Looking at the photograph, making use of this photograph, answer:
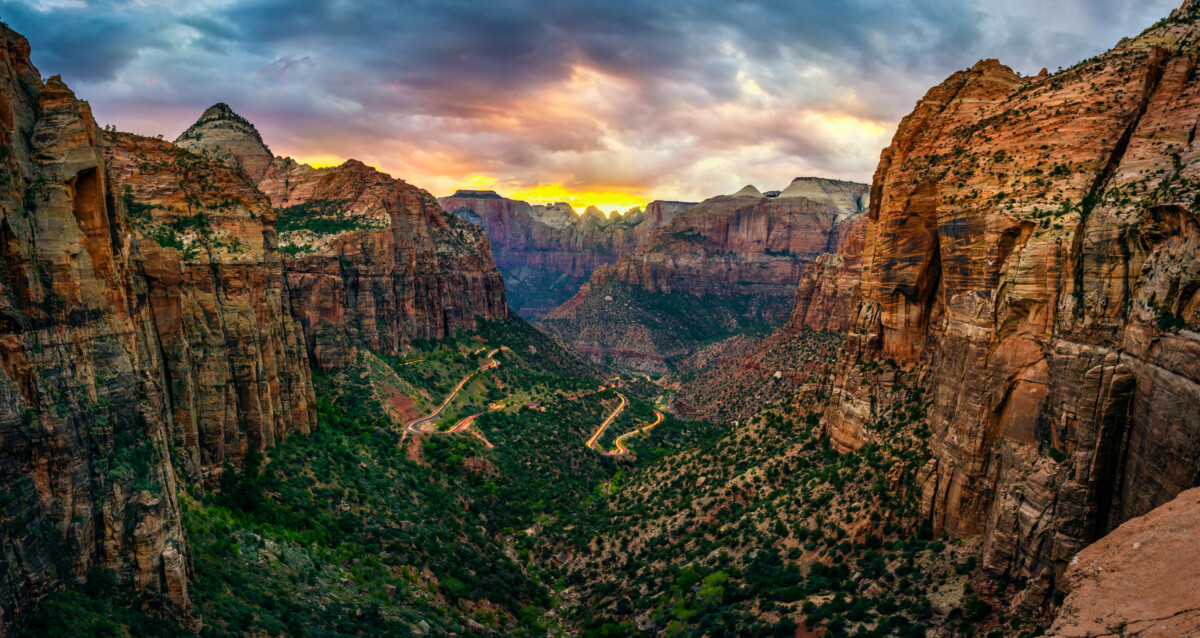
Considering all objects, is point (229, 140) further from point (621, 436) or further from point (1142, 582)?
point (1142, 582)

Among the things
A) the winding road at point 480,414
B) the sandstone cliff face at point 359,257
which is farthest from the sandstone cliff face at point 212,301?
the winding road at point 480,414

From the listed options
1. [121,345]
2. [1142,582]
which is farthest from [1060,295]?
[121,345]

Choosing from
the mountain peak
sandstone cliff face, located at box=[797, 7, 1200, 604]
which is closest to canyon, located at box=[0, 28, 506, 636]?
sandstone cliff face, located at box=[797, 7, 1200, 604]

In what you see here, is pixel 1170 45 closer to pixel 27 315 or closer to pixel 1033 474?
pixel 1033 474

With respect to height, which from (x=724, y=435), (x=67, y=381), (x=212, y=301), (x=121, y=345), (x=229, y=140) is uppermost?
A: (x=229, y=140)

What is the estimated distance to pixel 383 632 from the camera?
38031 mm

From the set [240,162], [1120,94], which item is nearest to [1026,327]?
[1120,94]

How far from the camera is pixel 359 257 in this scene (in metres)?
87.2

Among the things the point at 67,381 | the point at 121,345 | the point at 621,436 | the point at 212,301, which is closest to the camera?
the point at 67,381

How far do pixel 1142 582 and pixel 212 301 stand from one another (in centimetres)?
5096

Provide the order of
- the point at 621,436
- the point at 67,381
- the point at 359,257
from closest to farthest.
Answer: the point at 67,381 → the point at 359,257 → the point at 621,436

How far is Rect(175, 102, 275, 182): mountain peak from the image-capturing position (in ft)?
324

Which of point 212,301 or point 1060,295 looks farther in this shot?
point 212,301

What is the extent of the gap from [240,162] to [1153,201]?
11313 centimetres
